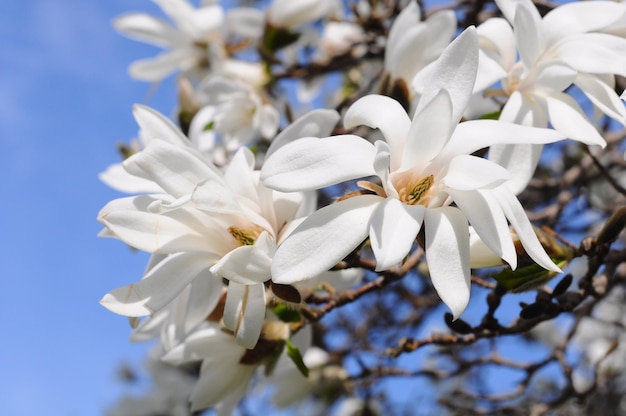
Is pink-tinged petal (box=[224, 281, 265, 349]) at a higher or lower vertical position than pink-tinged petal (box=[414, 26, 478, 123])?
lower

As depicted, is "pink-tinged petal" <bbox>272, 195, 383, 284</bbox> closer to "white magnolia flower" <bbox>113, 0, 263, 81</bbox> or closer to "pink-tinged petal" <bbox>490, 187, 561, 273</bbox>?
"pink-tinged petal" <bbox>490, 187, 561, 273</bbox>

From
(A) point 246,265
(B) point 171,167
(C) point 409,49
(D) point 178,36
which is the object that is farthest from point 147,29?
(A) point 246,265

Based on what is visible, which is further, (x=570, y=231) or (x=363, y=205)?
(x=570, y=231)

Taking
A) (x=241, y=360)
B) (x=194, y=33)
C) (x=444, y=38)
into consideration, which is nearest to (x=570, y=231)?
(x=444, y=38)

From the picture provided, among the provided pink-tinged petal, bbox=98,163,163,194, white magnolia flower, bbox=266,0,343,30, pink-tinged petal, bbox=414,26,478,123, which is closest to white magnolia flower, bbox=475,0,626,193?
pink-tinged petal, bbox=414,26,478,123

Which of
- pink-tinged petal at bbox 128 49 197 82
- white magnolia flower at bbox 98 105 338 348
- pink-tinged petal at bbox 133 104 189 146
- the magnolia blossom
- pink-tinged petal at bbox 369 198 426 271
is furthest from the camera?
pink-tinged petal at bbox 128 49 197 82


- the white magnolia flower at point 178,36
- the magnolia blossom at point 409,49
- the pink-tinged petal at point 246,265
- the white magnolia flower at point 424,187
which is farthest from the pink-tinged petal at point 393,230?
the white magnolia flower at point 178,36

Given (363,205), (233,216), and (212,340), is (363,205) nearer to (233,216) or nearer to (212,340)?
(233,216)

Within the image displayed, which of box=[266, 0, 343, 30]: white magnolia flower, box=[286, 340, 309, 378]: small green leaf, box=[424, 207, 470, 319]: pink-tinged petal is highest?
box=[424, 207, 470, 319]: pink-tinged petal
